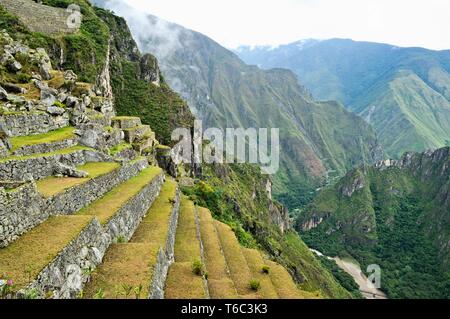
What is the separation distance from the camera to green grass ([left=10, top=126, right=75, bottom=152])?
752 inches

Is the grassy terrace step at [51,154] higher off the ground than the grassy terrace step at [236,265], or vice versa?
the grassy terrace step at [51,154]

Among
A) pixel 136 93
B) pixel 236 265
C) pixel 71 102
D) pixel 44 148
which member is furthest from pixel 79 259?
pixel 136 93

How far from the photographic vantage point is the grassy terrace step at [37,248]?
9617 mm

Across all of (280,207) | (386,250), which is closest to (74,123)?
(280,207)

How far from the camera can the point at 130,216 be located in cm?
1891

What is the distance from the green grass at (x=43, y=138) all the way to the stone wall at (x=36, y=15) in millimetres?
31754

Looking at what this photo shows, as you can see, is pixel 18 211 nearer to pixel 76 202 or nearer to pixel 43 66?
pixel 76 202

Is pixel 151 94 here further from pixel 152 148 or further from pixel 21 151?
pixel 21 151

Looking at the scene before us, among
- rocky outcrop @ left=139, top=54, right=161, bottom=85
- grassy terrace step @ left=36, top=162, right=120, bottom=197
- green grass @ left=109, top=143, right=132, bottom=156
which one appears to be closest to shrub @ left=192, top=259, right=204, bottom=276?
grassy terrace step @ left=36, top=162, right=120, bottom=197

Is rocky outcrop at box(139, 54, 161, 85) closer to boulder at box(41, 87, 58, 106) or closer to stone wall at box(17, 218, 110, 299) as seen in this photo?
boulder at box(41, 87, 58, 106)

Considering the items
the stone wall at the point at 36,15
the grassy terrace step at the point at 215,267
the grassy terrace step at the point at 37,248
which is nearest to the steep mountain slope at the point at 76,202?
the grassy terrace step at the point at 37,248

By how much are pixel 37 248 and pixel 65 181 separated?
6.27 meters

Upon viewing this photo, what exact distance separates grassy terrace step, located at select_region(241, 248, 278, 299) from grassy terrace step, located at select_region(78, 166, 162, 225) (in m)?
9.89

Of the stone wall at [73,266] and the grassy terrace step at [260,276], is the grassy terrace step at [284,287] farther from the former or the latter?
the stone wall at [73,266]
